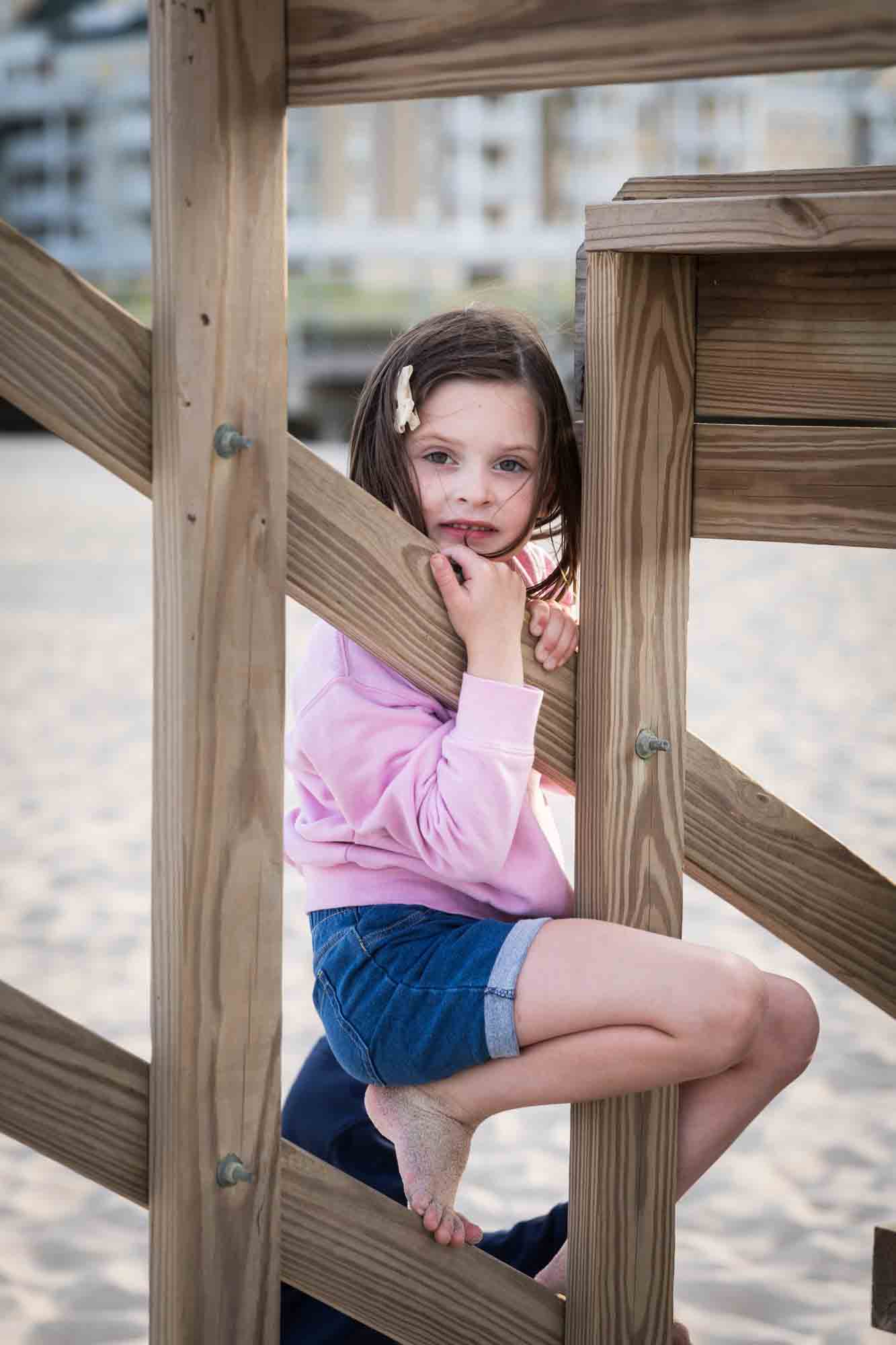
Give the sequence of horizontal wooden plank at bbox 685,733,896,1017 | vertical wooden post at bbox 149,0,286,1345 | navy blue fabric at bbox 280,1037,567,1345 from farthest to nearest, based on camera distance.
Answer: navy blue fabric at bbox 280,1037,567,1345
horizontal wooden plank at bbox 685,733,896,1017
vertical wooden post at bbox 149,0,286,1345

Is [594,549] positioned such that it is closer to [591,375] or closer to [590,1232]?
[591,375]


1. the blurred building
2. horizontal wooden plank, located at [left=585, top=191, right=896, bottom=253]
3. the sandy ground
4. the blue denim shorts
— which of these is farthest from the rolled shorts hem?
the blurred building

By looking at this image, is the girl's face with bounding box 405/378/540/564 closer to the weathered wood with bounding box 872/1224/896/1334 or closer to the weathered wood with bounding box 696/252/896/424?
the weathered wood with bounding box 696/252/896/424

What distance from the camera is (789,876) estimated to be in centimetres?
179

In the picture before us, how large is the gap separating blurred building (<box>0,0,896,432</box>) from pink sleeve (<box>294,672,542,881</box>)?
51403mm

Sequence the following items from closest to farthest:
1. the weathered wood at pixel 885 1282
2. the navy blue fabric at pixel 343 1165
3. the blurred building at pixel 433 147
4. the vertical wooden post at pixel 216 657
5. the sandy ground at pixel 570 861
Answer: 1. the vertical wooden post at pixel 216 657
2. the weathered wood at pixel 885 1282
3. the navy blue fabric at pixel 343 1165
4. the sandy ground at pixel 570 861
5. the blurred building at pixel 433 147

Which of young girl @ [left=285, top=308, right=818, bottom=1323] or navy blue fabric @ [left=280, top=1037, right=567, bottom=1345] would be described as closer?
young girl @ [left=285, top=308, right=818, bottom=1323]

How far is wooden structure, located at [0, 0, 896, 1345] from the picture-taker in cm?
140

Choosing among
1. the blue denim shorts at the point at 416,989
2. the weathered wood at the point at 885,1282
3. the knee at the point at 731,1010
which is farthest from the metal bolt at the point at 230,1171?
the weathered wood at the point at 885,1282

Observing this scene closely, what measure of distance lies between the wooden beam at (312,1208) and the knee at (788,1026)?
36cm

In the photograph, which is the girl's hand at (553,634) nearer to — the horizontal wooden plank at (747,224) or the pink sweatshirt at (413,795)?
the pink sweatshirt at (413,795)

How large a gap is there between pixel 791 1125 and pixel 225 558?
2.49m

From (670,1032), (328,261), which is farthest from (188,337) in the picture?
(328,261)

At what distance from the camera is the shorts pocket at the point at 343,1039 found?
174cm
